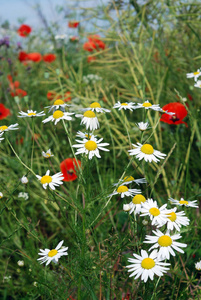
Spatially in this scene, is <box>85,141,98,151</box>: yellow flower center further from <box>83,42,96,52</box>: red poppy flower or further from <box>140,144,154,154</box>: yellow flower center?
<box>83,42,96,52</box>: red poppy flower

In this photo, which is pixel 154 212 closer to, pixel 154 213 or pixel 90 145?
pixel 154 213

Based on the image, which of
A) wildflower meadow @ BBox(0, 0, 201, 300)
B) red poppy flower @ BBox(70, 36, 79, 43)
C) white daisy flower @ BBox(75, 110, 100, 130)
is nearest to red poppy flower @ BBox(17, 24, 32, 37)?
wildflower meadow @ BBox(0, 0, 201, 300)

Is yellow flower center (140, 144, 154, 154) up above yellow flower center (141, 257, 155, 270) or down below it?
above

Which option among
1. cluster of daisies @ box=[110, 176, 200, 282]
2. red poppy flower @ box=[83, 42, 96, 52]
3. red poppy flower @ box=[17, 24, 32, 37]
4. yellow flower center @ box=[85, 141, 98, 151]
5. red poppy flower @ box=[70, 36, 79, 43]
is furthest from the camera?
red poppy flower @ box=[17, 24, 32, 37]

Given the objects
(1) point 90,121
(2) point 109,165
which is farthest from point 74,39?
(1) point 90,121

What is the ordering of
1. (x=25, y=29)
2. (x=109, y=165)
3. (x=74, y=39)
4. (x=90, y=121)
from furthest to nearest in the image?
(x=25, y=29)
(x=74, y=39)
(x=109, y=165)
(x=90, y=121)

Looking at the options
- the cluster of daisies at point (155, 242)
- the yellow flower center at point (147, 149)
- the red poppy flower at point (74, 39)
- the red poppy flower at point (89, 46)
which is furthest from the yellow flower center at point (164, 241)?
the red poppy flower at point (74, 39)

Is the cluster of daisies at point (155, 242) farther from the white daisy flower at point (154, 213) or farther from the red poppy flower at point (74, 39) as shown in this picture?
the red poppy flower at point (74, 39)
